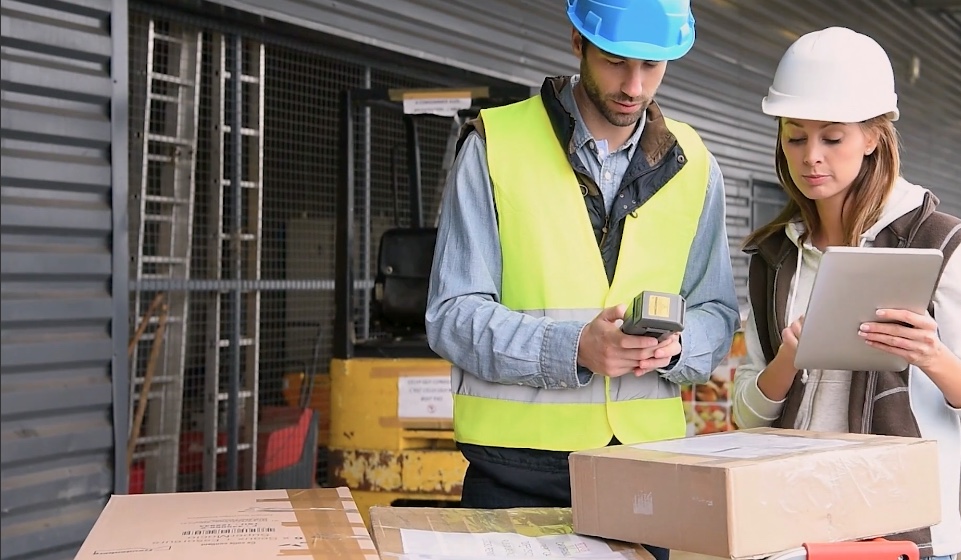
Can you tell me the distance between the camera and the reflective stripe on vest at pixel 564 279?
2.43m

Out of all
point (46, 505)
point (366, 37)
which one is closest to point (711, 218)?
point (46, 505)

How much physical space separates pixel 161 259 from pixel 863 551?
430 centimetres

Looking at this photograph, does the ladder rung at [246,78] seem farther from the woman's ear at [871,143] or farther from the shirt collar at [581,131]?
the woman's ear at [871,143]

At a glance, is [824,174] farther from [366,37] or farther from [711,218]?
[366,37]

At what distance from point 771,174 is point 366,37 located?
237 inches

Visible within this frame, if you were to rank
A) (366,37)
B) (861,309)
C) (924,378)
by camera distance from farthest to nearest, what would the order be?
1. (366,37)
2. (924,378)
3. (861,309)

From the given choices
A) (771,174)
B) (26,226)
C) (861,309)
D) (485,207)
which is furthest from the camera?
(771,174)

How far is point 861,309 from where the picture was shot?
2.02m

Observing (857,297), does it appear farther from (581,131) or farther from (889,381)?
(581,131)

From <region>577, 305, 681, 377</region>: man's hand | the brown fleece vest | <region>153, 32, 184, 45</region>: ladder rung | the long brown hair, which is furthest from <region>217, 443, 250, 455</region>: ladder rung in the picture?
the long brown hair

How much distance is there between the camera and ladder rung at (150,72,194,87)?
205 inches

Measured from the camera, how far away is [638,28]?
7.73 ft

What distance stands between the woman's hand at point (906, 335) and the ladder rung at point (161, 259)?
4030 mm

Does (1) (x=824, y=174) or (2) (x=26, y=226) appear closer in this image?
(1) (x=824, y=174)
